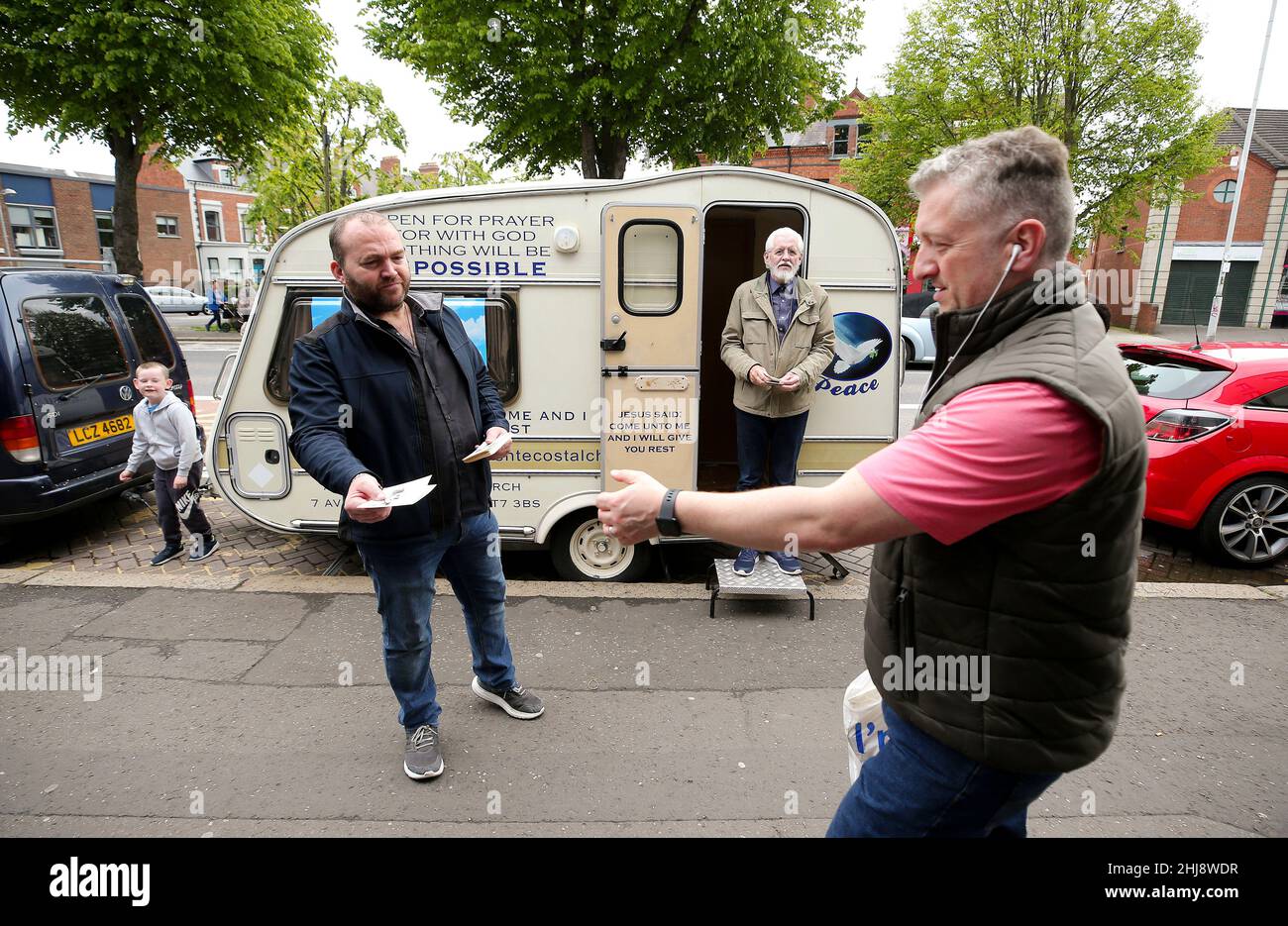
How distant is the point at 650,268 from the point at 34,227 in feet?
→ 151

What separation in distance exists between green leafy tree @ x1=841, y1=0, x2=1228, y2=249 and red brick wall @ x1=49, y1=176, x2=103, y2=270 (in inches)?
1597

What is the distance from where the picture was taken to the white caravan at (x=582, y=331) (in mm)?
4570

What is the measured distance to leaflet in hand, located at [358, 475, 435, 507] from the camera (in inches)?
93.5

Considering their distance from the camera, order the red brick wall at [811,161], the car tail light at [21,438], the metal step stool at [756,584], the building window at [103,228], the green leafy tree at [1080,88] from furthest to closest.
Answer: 1. the red brick wall at [811,161]
2. the building window at [103,228]
3. the green leafy tree at [1080,88]
4. the car tail light at [21,438]
5. the metal step stool at [756,584]

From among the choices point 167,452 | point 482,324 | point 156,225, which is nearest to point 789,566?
point 482,324

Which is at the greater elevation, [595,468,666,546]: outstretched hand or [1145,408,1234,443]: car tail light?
[595,468,666,546]: outstretched hand

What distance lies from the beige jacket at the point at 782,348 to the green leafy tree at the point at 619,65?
11079 millimetres

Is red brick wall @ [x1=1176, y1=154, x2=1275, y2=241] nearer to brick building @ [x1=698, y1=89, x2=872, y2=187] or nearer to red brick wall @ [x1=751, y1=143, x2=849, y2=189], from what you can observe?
brick building @ [x1=698, y1=89, x2=872, y2=187]

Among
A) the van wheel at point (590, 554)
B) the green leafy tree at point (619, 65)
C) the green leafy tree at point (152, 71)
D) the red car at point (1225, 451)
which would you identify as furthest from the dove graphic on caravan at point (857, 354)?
the green leafy tree at point (152, 71)

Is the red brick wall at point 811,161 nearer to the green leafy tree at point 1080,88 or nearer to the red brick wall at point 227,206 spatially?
the green leafy tree at point 1080,88

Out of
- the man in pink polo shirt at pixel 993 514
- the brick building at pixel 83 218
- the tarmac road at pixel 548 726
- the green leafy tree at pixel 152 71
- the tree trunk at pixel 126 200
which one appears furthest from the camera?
the brick building at pixel 83 218

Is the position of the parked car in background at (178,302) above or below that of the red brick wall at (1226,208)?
below

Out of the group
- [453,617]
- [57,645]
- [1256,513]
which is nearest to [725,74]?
[1256,513]

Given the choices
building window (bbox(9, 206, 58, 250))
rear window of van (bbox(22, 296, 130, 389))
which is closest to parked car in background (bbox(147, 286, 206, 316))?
building window (bbox(9, 206, 58, 250))
